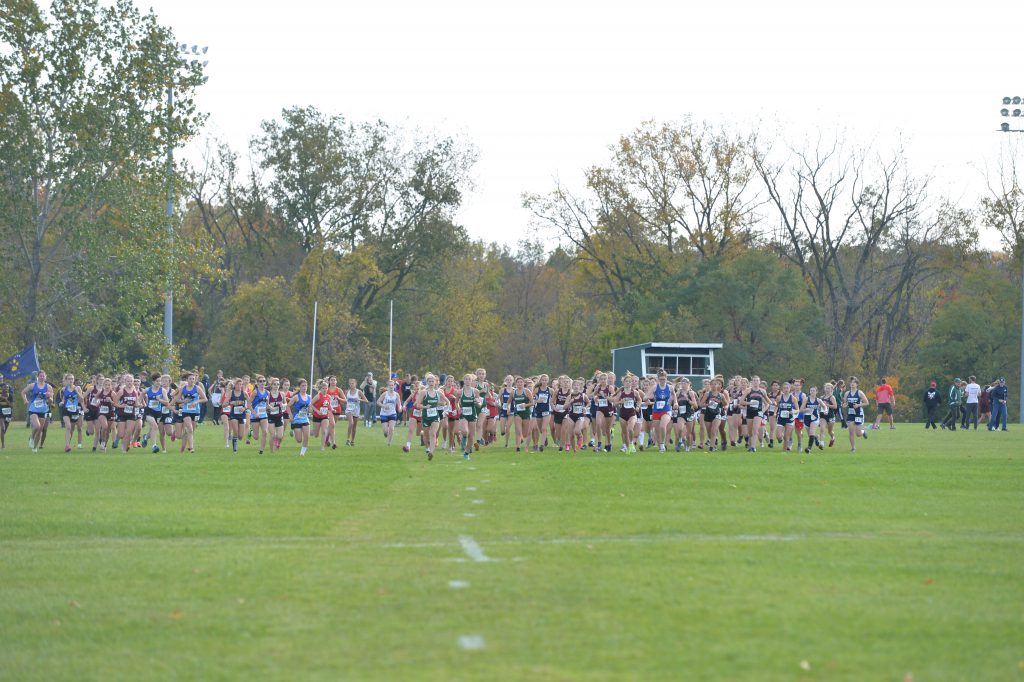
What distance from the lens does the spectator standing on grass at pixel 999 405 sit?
42.7m

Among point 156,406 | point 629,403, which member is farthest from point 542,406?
point 156,406

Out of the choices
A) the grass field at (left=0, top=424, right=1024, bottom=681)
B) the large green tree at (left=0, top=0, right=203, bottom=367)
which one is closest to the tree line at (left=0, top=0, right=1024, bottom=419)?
the large green tree at (left=0, top=0, right=203, bottom=367)

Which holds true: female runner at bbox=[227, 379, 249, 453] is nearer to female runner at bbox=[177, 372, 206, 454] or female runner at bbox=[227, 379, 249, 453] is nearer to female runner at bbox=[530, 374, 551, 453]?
female runner at bbox=[177, 372, 206, 454]

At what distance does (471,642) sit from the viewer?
7.33 metres

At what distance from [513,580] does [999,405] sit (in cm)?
3740

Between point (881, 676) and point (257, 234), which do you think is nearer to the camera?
point (881, 676)

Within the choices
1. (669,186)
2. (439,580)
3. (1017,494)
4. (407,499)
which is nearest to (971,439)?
(1017,494)

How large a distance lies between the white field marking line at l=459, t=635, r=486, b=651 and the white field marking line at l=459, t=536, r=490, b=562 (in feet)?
10.4

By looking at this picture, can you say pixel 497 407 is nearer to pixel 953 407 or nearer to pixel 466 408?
pixel 466 408

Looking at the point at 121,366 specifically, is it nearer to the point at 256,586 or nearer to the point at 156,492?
the point at 156,492

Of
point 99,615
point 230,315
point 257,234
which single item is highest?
point 257,234

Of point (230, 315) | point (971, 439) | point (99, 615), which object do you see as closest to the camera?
point (99, 615)

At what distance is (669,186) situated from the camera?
69062 mm

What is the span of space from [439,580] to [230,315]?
2313 inches
